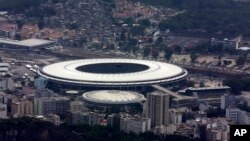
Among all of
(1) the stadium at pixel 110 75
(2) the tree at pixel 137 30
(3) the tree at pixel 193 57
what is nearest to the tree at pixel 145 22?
(2) the tree at pixel 137 30

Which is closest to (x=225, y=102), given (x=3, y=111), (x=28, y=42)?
(x=3, y=111)

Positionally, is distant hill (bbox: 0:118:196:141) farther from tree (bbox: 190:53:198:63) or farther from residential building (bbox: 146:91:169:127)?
tree (bbox: 190:53:198:63)

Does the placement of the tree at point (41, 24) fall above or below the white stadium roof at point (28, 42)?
above

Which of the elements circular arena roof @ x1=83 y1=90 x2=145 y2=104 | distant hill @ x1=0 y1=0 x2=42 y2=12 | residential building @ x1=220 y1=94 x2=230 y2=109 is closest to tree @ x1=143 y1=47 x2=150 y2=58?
circular arena roof @ x1=83 y1=90 x2=145 y2=104

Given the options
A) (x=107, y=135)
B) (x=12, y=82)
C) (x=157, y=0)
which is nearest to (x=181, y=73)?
(x=12, y=82)

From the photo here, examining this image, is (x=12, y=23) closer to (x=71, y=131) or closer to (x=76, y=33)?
(x=76, y=33)

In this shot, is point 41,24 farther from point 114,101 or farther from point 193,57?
point 114,101

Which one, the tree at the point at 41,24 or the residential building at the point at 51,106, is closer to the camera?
the residential building at the point at 51,106

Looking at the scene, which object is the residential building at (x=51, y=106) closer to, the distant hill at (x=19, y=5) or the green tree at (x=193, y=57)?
the green tree at (x=193, y=57)
